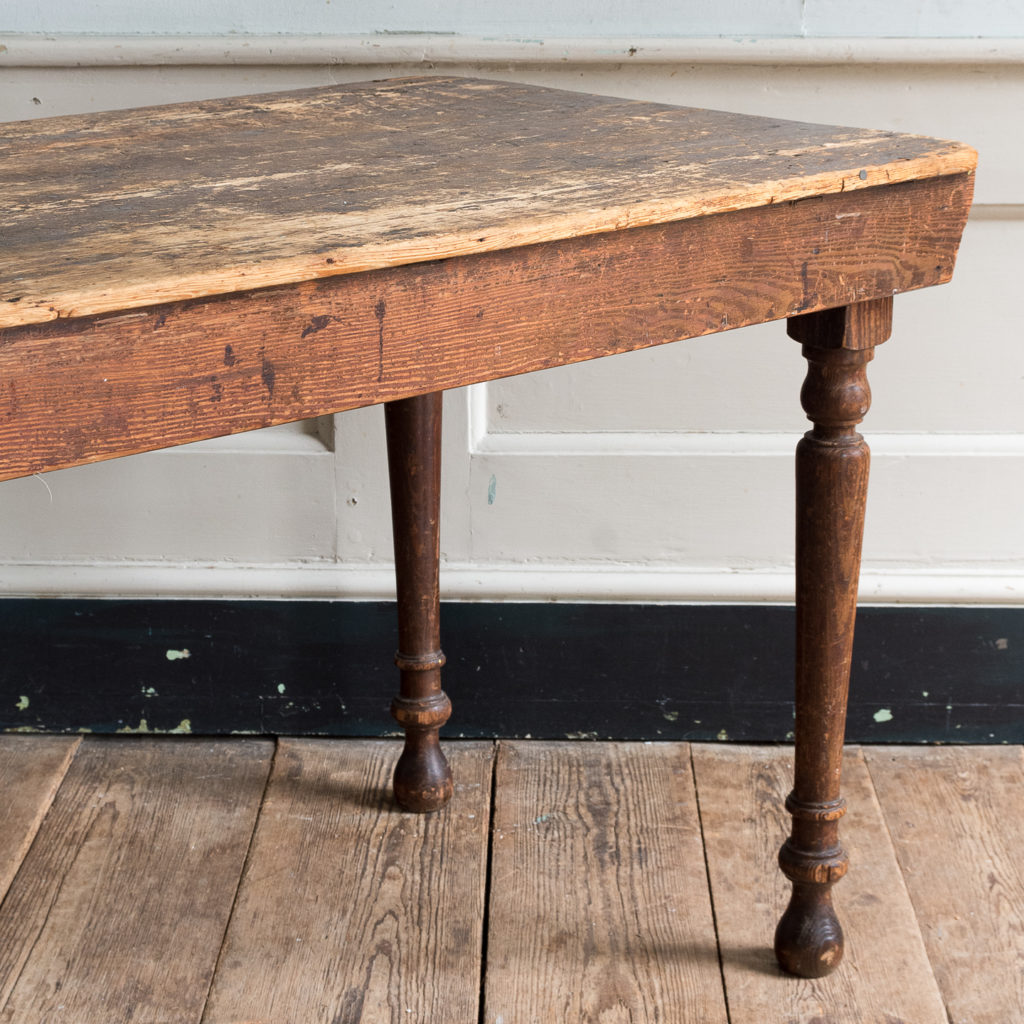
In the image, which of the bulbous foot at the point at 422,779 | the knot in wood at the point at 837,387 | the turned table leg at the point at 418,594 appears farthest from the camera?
the bulbous foot at the point at 422,779

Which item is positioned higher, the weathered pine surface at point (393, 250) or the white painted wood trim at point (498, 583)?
the weathered pine surface at point (393, 250)

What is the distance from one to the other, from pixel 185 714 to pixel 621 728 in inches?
19.3

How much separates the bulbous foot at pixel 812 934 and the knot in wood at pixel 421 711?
1.28 feet

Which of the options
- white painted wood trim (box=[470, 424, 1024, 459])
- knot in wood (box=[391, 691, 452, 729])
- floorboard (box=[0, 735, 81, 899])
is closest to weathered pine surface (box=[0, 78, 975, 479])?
white painted wood trim (box=[470, 424, 1024, 459])

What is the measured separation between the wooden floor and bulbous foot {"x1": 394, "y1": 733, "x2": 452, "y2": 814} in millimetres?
22

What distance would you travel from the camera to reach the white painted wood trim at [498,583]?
1.38 m

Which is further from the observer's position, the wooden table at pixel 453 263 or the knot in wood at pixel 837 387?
the knot in wood at pixel 837 387

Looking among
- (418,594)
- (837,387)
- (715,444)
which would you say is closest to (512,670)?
(418,594)

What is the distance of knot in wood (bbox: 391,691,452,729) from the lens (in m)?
1.25

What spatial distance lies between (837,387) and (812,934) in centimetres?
46

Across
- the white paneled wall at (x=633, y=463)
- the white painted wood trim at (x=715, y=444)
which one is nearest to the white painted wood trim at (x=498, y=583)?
the white paneled wall at (x=633, y=463)

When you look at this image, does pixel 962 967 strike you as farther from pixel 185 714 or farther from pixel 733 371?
pixel 185 714

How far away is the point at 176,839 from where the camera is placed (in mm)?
1248

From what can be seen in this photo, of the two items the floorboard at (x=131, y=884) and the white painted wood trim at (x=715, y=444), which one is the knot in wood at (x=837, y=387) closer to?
the white painted wood trim at (x=715, y=444)
